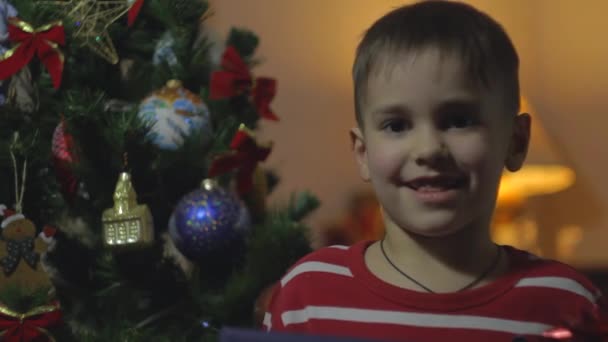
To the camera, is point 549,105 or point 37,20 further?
point 549,105

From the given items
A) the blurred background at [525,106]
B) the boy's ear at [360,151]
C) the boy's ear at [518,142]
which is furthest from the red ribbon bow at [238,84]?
the blurred background at [525,106]

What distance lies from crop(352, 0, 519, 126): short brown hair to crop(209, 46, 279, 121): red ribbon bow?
386 millimetres

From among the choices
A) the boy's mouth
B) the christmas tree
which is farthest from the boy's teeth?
the christmas tree

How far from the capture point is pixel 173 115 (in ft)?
3.86

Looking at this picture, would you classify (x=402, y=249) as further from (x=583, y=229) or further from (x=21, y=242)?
(x=583, y=229)

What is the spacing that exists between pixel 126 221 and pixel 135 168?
0.35 feet

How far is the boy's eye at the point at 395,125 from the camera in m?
0.82

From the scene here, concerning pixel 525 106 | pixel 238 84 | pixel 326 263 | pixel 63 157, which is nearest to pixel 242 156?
pixel 238 84

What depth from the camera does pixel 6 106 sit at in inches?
45.5

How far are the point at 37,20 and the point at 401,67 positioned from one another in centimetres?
53

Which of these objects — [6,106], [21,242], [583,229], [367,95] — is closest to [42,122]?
[6,106]

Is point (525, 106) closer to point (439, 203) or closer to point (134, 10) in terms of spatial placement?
point (134, 10)

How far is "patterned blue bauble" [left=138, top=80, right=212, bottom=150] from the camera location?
1176 mm

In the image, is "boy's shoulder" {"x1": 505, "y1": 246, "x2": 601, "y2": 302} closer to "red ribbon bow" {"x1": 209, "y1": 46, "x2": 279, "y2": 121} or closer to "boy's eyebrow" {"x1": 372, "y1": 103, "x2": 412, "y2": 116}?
"boy's eyebrow" {"x1": 372, "y1": 103, "x2": 412, "y2": 116}
